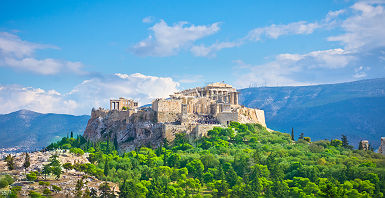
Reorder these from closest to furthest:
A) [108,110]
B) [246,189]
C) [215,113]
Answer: [246,189]
[215,113]
[108,110]

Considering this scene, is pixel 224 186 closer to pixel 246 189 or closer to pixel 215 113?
pixel 246 189

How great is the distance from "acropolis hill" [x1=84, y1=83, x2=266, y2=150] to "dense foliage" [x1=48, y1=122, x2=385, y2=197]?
4204 mm

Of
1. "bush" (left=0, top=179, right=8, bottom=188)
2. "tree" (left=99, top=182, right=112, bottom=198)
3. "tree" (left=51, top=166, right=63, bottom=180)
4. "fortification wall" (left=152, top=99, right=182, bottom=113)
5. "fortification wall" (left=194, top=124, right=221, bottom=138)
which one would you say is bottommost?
"tree" (left=99, top=182, right=112, bottom=198)

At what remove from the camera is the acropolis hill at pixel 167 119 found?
108m

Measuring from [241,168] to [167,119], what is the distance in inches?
1362

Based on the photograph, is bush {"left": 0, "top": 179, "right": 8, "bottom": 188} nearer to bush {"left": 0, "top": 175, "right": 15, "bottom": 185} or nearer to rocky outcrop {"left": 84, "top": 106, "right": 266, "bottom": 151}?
bush {"left": 0, "top": 175, "right": 15, "bottom": 185}

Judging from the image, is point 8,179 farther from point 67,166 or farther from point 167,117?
point 167,117

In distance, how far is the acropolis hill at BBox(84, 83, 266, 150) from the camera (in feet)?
355

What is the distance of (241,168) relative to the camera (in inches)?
3275

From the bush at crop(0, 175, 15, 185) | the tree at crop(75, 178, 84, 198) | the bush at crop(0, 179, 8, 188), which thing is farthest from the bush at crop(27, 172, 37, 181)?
the tree at crop(75, 178, 84, 198)

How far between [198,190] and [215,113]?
45.3 m

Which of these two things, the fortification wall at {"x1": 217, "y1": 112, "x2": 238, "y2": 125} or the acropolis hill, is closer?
the acropolis hill

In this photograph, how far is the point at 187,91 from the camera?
143 m

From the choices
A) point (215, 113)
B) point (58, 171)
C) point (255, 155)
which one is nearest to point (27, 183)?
point (58, 171)
